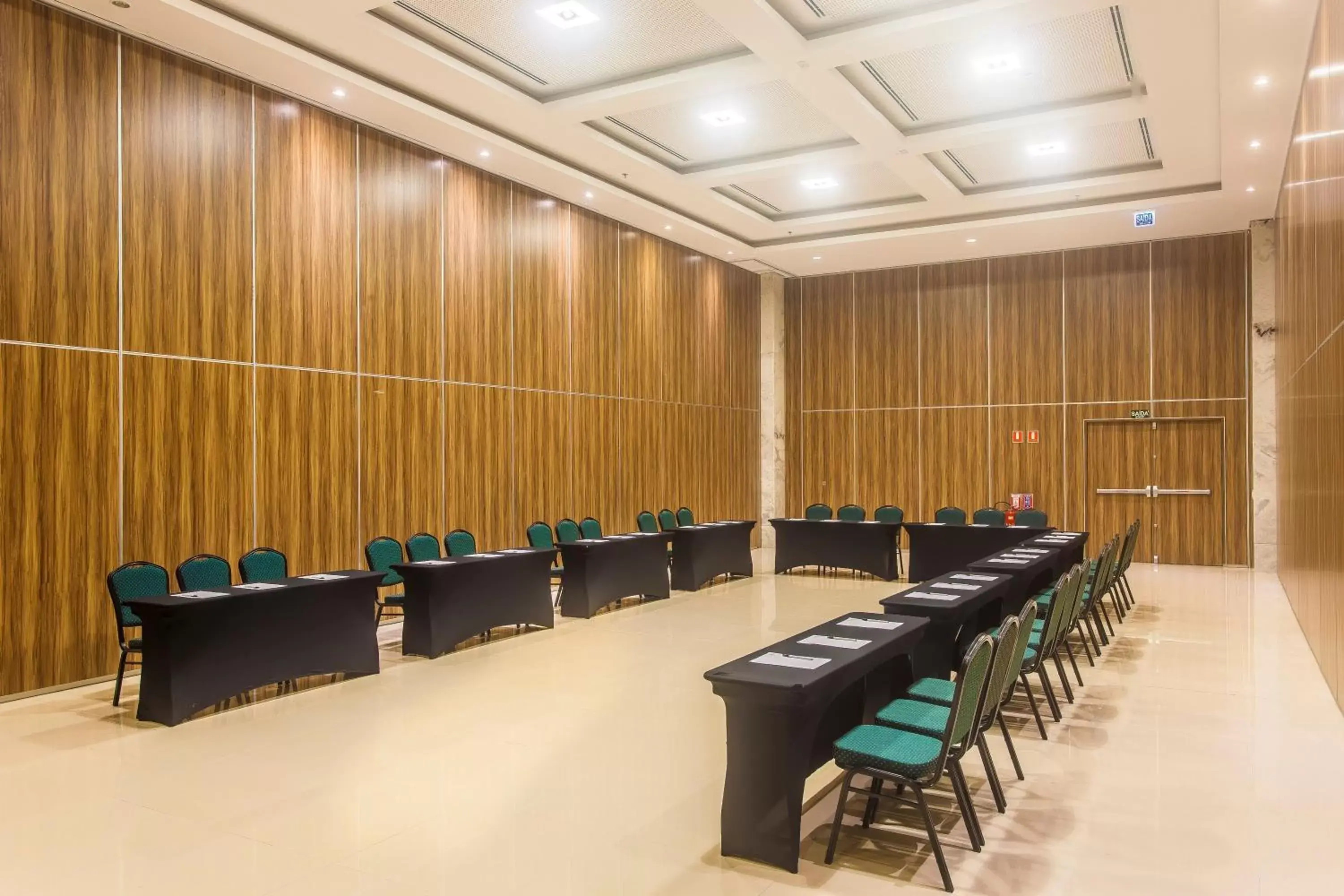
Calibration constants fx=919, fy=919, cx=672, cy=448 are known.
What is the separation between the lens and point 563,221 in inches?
456

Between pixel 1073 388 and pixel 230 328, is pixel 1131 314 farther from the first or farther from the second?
pixel 230 328

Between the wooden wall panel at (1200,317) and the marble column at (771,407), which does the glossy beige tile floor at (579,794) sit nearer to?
the wooden wall panel at (1200,317)

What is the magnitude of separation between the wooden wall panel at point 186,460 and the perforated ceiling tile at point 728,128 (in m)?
4.71

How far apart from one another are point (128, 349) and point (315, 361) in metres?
1.69

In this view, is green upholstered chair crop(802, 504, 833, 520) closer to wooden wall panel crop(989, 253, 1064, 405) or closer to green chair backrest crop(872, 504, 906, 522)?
green chair backrest crop(872, 504, 906, 522)

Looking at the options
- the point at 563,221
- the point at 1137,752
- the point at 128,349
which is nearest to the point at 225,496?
the point at 128,349

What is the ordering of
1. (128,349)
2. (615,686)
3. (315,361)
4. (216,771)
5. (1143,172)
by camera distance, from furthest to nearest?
(1143,172)
(315,361)
(128,349)
(615,686)
(216,771)

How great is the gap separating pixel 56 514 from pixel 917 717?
19.5 feet

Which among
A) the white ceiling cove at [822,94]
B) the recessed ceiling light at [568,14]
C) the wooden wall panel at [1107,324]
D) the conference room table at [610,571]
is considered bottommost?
the conference room table at [610,571]

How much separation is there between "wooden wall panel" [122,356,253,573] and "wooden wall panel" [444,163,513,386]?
2.58 metres

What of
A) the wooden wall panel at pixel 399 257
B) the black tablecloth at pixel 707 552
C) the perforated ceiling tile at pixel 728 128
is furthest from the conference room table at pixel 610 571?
the perforated ceiling tile at pixel 728 128

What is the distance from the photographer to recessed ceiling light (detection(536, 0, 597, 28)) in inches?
281

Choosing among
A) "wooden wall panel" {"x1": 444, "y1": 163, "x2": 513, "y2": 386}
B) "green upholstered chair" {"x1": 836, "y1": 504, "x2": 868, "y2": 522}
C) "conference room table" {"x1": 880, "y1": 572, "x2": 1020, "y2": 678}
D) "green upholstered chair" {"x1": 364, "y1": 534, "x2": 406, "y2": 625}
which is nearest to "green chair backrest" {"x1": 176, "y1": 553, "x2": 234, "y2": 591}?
"green upholstered chair" {"x1": 364, "y1": 534, "x2": 406, "y2": 625}

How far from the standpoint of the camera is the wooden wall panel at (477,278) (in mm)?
9859
